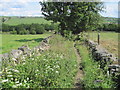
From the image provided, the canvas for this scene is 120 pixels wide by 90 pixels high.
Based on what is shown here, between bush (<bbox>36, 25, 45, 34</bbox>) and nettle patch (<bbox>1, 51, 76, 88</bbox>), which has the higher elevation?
nettle patch (<bbox>1, 51, 76, 88</bbox>)

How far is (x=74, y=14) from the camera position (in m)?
15.9

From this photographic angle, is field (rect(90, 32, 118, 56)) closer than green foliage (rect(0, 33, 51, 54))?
No

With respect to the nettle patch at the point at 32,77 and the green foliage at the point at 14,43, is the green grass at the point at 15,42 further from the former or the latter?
the nettle patch at the point at 32,77

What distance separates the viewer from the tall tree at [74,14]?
15906mm

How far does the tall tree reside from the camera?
15.9 metres

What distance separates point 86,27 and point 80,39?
206 centimetres

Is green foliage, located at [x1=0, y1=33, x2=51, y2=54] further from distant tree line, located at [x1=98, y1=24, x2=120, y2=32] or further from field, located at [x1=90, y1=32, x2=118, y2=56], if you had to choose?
distant tree line, located at [x1=98, y1=24, x2=120, y2=32]

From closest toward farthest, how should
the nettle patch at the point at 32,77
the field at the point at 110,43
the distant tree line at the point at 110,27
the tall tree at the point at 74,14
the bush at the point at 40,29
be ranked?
the nettle patch at the point at 32,77 → the field at the point at 110,43 → the tall tree at the point at 74,14 → the bush at the point at 40,29 → the distant tree line at the point at 110,27

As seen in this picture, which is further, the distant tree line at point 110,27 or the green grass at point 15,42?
the distant tree line at point 110,27

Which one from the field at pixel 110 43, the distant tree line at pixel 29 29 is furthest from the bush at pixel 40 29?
the field at pixel 110 43

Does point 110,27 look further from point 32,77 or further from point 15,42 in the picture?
point 32,77

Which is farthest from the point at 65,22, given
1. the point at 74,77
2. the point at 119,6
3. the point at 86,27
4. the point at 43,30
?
the point at 74,77

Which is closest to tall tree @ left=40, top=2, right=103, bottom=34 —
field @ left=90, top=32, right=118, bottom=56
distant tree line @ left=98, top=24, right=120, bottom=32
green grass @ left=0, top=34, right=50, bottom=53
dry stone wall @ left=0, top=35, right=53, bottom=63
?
field @ left=90, top=32, right=118, bottom=56

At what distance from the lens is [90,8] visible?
17141 mm
